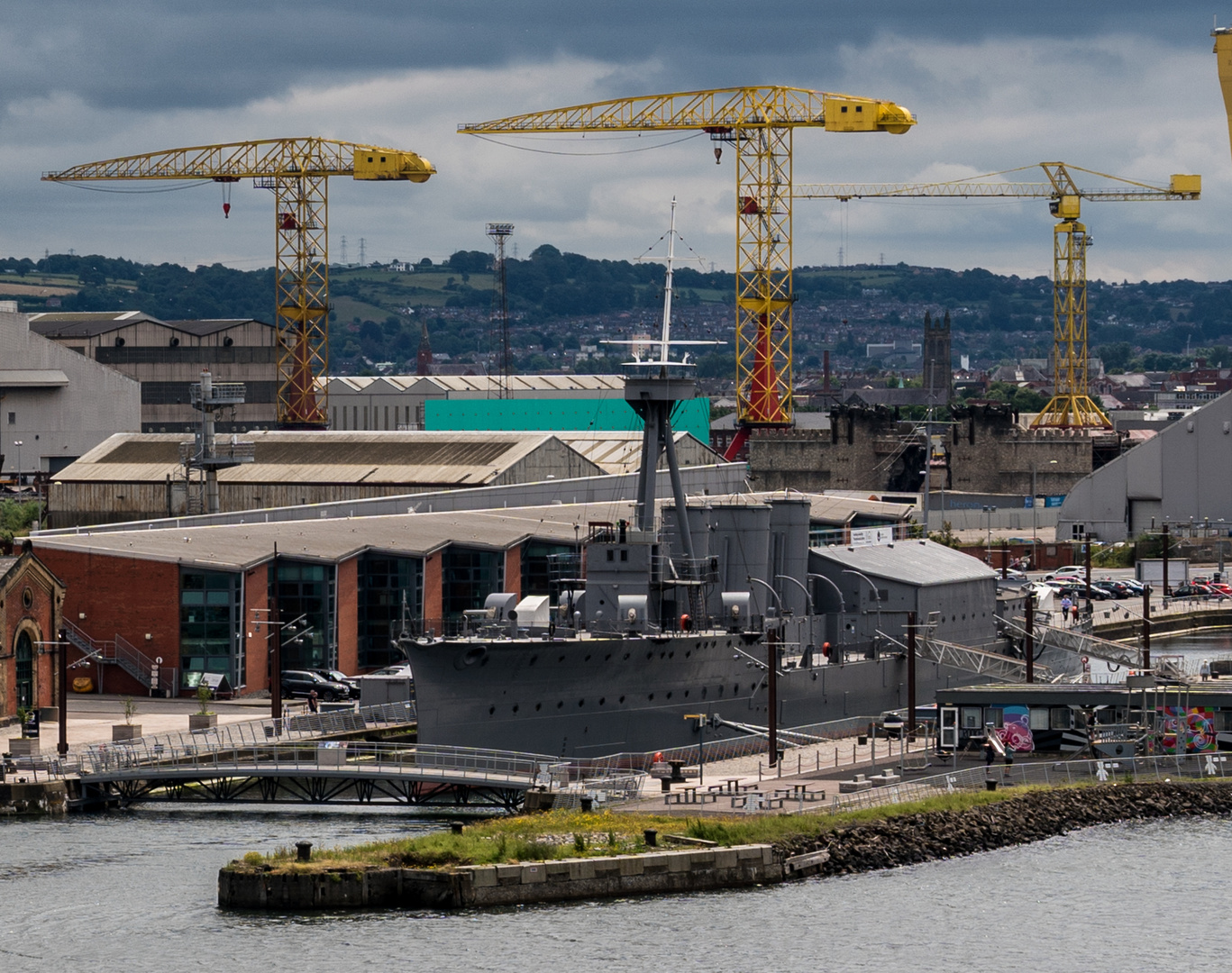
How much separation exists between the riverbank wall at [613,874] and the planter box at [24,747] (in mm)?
13540

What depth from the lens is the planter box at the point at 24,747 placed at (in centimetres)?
5488

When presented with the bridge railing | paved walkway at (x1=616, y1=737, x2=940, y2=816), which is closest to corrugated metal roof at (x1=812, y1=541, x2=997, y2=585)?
paved walkway at (x1=616, y1=737, x2=940, y2=816)

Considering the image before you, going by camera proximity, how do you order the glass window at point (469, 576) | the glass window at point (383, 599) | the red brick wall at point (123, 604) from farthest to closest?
the glass window at point (469, 576) → the glass window at point (383, 599) → the red brick wall at point (123, 604)

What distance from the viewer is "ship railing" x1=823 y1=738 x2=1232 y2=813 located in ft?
164

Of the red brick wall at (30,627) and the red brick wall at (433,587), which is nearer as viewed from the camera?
the red brick wall at (30,627)

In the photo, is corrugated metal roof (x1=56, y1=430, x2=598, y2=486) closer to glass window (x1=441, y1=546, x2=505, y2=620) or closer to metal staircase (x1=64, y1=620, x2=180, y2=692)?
glass window (x1=441, y1=546, x2=505, y2=620)

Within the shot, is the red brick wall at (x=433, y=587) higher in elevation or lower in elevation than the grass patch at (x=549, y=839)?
higher

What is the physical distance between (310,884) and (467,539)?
35.6 meters

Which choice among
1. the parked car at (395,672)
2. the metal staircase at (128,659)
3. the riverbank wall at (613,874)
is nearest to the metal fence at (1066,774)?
the riverbank wall at (613,874)

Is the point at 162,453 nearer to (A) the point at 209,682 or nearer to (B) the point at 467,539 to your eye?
(B) the point at 467,539

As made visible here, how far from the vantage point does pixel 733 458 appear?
483ft

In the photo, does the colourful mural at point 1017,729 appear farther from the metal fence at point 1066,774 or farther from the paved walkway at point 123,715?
the paved walkway at point 123,715

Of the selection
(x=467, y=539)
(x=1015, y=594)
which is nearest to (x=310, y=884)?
(x=467, y=539)

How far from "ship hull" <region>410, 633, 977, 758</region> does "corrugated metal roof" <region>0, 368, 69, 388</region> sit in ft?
241
